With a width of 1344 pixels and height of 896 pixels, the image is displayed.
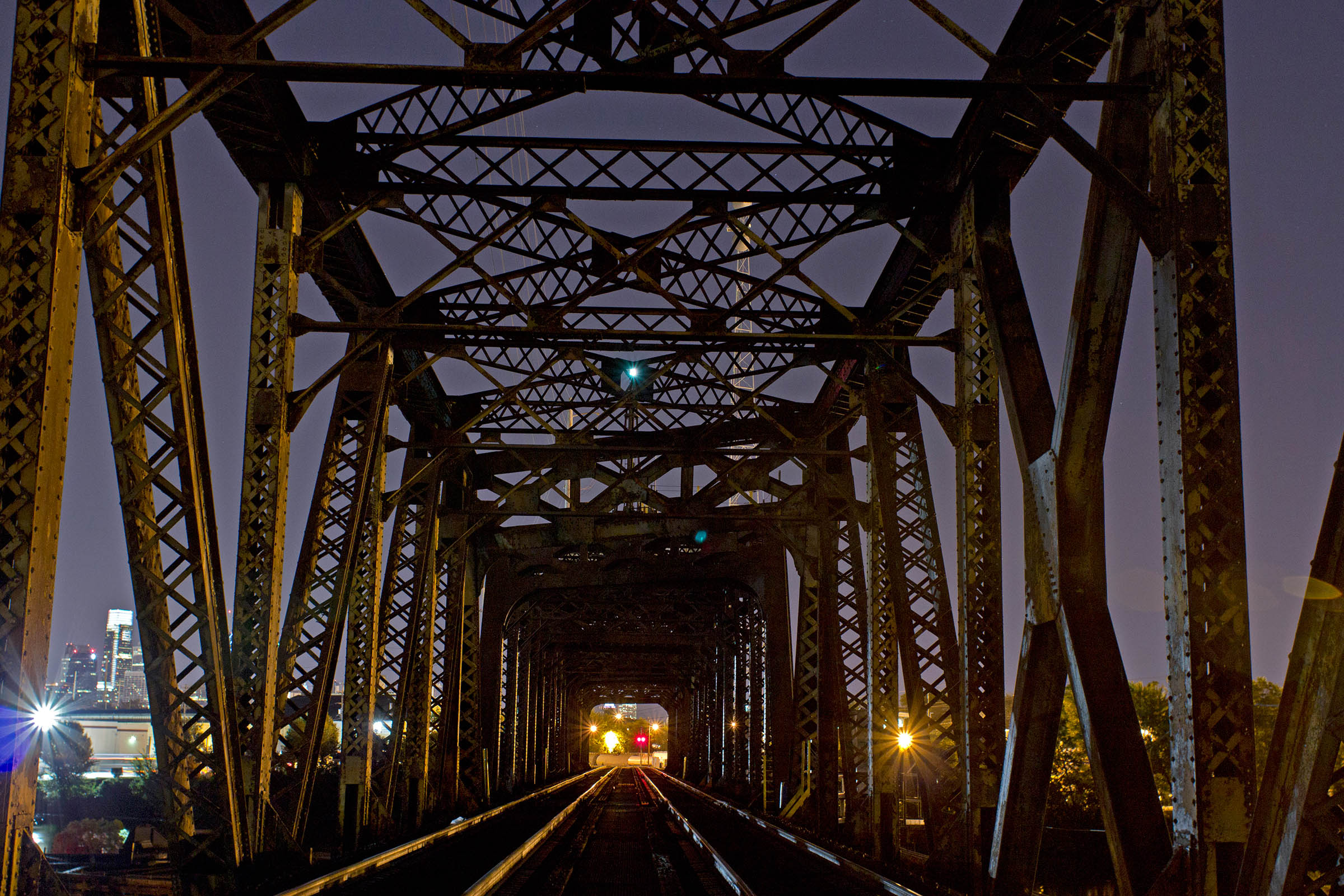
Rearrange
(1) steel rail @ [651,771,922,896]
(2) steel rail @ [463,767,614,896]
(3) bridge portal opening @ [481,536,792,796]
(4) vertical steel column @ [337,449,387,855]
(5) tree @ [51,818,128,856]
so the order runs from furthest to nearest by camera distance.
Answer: (5) tree @ [51,818,128,856]
(3) bridge portal opening @ [481,536,792,796]
(4) vertical steel column @ [337,449,387,855]
(2) steel rail @ [463,767,614,896]
(1) steel rail @ [651,771,922,896]

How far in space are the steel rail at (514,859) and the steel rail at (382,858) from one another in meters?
1.09

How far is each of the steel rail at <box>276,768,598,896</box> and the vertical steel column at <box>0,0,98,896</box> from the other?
99.6 inches

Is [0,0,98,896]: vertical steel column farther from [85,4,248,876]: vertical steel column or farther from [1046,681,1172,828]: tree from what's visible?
[1046,681,1172,828]: tree

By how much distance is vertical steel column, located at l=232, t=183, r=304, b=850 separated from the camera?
11.3 metres

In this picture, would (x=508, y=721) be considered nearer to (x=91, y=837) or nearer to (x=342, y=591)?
(x=91, y=837)

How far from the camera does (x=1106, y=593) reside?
7.83 m

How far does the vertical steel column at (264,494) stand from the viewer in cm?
1127

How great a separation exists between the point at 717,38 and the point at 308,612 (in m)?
7.94

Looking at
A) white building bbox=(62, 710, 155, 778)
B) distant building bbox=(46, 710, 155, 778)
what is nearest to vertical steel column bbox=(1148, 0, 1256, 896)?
white building bbox=(62, 710, 155, 778)

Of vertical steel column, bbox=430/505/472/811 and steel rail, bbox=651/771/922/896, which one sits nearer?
steel rail, bbox=651/771/922/896

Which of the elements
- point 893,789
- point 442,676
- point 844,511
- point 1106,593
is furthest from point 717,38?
point 442,676

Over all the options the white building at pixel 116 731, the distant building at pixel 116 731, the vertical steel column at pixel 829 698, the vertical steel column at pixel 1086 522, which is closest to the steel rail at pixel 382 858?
the vertical steel column at pixel 1086 522

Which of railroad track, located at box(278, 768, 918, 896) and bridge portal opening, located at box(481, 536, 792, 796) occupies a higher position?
bridge portal opening, located at box(481, 536, 792, 796)

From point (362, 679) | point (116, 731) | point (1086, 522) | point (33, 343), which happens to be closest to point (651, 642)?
point (362, 679)
